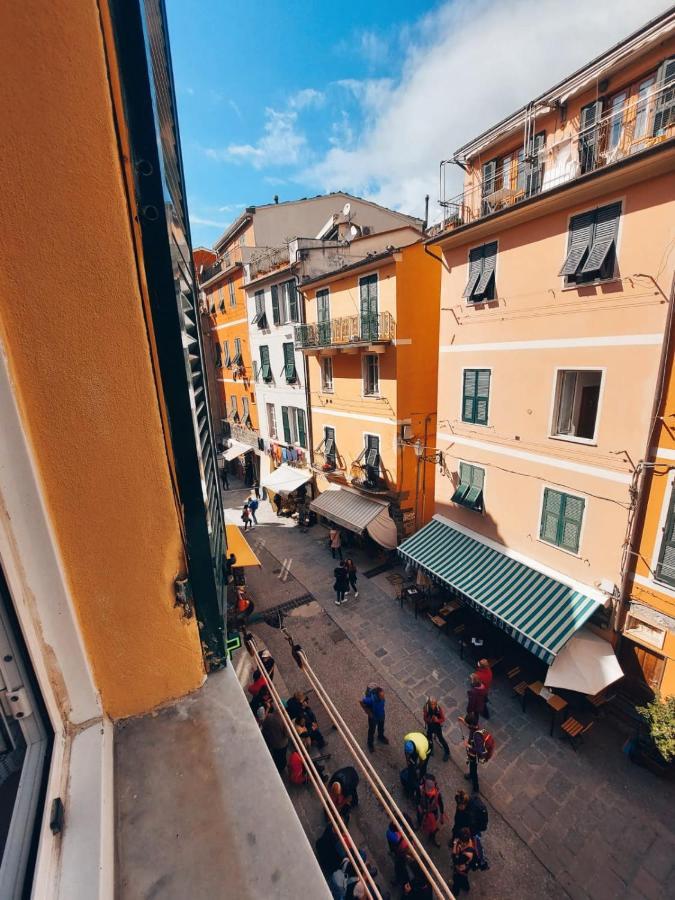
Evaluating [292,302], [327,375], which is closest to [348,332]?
[327,375]

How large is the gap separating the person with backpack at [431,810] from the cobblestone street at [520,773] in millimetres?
365

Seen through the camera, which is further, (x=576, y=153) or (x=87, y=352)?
(x=576, y=153)

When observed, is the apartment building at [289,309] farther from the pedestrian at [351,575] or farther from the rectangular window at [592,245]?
the rectangular window at [592,245]

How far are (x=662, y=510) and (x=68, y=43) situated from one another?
980 cm

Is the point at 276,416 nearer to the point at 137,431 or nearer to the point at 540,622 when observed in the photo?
Answer: the point at 540,622

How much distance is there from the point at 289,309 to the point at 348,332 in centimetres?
489

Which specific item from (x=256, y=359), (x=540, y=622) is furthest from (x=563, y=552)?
(x=256, y=359)

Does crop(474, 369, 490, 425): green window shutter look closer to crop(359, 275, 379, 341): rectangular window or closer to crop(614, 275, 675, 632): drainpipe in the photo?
crop(614, 275, 675, 632): drainpipe

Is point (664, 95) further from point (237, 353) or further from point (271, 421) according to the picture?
point (237, 353)

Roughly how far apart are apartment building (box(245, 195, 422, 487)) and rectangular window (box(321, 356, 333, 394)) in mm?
1191

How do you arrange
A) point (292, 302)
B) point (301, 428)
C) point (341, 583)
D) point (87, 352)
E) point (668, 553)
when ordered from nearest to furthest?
1. point (87, 352)
2. point (668, 553)
3. point (341, 583)
4. point (292, 302)
5. point (301, 428)

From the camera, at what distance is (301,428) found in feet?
64.4

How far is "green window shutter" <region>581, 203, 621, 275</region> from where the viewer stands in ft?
25.7

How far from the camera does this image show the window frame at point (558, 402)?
8.34 metres
